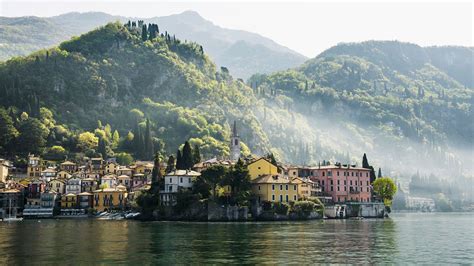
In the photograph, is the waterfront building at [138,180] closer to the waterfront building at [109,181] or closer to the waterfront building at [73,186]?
the waterfront building at [109,181]

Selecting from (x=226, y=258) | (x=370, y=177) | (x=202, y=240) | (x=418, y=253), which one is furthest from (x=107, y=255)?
(x=370, y=177)

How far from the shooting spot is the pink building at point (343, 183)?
14462cm

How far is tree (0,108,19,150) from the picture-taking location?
182750 millimetres

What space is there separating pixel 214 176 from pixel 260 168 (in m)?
15.6

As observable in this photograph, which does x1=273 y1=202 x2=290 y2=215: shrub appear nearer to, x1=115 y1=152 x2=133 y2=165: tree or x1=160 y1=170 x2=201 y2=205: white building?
x1=160 y1=170 x2=201 y2=205: white building

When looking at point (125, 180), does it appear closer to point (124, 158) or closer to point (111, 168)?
point (111, 168)

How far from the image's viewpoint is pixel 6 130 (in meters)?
184

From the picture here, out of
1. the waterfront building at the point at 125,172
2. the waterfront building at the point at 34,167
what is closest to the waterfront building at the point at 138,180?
the waterfront building at the point at 125,172

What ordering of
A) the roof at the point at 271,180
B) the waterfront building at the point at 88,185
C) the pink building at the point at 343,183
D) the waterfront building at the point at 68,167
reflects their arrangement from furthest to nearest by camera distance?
1. the waterfront building at the point at 68,167
2. the waterfront building at the point at 88,185
3. the pink building at the point at 343,183
4. the roof at the point at 271,180

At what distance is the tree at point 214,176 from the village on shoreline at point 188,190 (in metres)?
0.19

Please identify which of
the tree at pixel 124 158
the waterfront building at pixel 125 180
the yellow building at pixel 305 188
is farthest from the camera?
the tree at pixel 124 158

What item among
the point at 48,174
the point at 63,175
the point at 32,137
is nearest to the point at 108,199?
the point at 63,175

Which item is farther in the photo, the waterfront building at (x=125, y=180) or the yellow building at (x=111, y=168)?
the yellow building at (x=111, y=168)

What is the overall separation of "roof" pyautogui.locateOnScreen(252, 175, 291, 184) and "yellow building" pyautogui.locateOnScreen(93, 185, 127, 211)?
41471 mm
